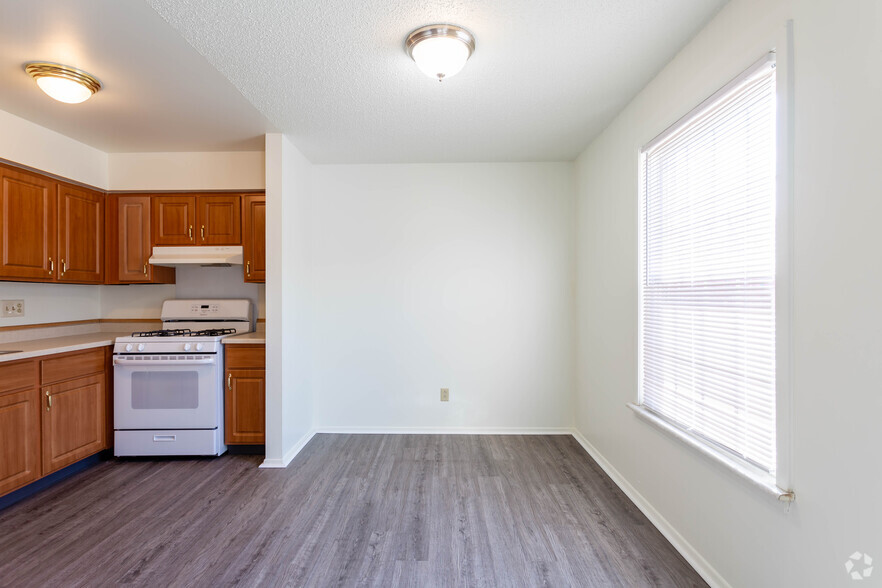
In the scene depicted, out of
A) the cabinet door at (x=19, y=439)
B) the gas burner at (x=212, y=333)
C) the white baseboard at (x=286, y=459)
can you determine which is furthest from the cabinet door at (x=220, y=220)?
the white baseboard at (x=286, y=459)

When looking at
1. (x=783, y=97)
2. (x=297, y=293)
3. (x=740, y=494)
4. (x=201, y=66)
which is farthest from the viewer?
(x=297, y=293)

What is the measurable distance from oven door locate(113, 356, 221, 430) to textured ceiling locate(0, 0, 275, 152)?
177 centimetres

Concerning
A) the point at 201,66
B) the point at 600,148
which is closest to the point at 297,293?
the point at 201,66

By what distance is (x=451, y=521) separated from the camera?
2.32 meters

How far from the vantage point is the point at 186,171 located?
354 centimetres

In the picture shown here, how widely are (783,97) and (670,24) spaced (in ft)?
2.39

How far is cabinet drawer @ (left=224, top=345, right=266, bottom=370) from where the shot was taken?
3217 millimetres

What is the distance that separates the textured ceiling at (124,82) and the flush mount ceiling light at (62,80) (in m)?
0.05

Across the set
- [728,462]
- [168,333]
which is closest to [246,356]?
[168,333]

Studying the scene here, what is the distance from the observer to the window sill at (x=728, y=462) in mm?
1392

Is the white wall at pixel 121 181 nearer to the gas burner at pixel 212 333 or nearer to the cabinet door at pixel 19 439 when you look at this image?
the gas burner at pixel 212 333

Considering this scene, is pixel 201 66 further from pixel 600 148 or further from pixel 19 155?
pixel 600 148

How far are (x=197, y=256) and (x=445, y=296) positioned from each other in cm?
217

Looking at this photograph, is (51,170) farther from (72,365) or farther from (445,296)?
(445,296)
